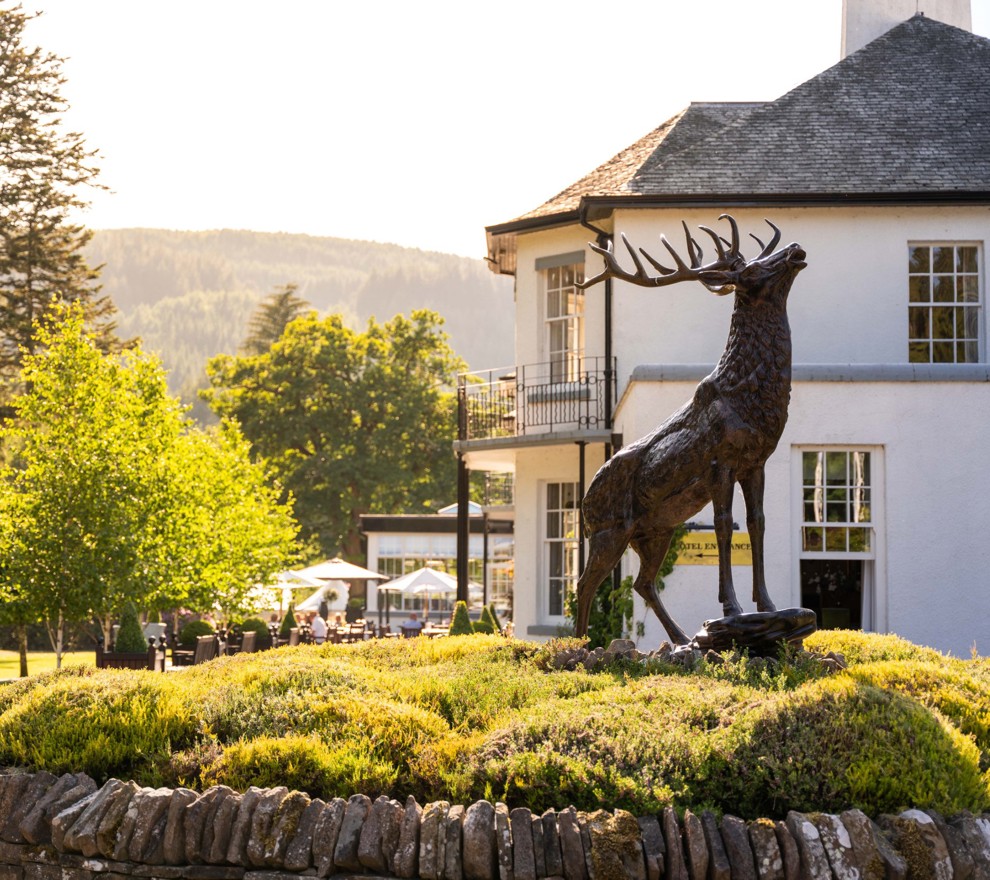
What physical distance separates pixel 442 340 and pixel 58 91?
71.7 feet

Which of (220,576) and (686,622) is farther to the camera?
(220,576)

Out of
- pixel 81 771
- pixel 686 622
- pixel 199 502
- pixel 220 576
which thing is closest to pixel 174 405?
pixel 199 502

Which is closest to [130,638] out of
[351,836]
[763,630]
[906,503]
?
[906,503]

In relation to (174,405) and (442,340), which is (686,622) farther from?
(442,340)

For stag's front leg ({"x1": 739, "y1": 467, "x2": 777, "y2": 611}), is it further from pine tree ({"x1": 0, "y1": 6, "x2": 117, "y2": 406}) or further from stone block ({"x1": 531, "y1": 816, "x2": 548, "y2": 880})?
pine tree ({"x1": 0, "y1": 6, "x2": 117, "y2": 406})

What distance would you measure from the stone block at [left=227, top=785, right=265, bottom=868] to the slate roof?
1423 cm

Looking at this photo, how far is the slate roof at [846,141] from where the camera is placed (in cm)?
1956

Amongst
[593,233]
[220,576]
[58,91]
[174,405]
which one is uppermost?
[58,91]

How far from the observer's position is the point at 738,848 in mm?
6008

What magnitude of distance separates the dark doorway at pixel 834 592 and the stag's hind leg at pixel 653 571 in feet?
23.2

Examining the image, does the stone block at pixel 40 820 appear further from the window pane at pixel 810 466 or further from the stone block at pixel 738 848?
the window pane at pixel 810 466

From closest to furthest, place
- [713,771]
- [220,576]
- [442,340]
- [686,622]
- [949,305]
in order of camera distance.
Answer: [713,771] → [686,622] → [949,305] → [220,576] → [442,340]

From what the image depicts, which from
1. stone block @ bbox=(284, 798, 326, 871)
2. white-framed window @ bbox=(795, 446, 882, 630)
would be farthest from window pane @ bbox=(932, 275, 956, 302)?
stone block @ bbox=(284, 798, 326, 871)

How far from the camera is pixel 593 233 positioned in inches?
843
